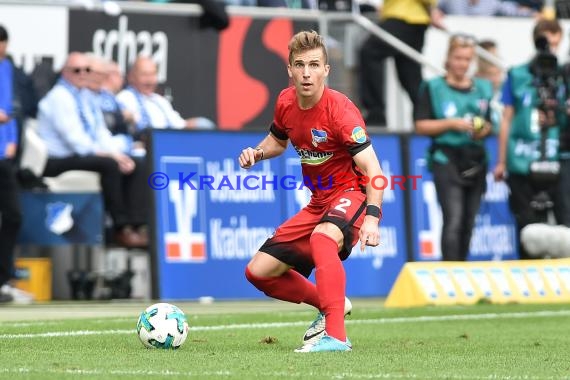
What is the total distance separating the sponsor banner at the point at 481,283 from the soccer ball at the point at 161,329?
5.49 meters

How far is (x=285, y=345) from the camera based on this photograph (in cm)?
967

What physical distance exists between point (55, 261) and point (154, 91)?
2.29 metres

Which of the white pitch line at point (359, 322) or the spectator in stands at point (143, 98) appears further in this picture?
the spectator in stands at point (143, 98)

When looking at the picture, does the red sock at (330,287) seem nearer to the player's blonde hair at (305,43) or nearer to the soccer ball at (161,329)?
the soccer ball at (161,329)

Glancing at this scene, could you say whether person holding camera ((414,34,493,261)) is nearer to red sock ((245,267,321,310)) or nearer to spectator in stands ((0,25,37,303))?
spectator in stands ((0,25,37,303))

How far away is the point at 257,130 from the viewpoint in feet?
52.7

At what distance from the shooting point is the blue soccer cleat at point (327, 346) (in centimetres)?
890

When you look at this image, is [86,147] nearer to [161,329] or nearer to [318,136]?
[318,136]

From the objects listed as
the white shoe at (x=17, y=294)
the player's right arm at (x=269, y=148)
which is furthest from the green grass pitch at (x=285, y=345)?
the player's right arm at (x=269, y=148)

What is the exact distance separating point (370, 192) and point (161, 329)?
4.91 ft

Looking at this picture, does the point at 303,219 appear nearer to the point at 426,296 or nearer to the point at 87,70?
the point at 426,296

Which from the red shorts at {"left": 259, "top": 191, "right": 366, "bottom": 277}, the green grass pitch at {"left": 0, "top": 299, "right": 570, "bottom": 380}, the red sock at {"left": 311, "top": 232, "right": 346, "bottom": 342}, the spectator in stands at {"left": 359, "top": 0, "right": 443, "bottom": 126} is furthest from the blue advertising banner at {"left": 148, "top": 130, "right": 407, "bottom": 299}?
the red sock at {"left": 311, "top": 232, "right": 346, "bottom": 342}

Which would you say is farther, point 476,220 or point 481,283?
point 476,220

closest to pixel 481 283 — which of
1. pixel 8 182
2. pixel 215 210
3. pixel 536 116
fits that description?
pixel 536 116
